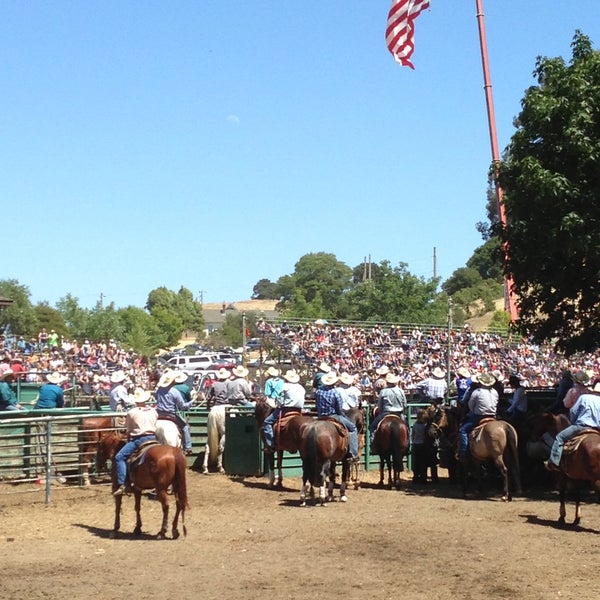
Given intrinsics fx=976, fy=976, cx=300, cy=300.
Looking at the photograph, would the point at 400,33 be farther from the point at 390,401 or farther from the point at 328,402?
the point at 328,402

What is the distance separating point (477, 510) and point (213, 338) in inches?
3244

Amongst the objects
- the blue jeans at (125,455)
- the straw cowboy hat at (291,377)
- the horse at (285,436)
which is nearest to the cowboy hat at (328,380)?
the horse at (285,436)

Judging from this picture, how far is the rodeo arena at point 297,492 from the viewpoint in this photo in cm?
1052

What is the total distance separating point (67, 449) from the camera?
57.8ft

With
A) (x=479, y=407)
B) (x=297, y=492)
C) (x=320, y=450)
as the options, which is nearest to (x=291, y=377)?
(x=297, y=492)

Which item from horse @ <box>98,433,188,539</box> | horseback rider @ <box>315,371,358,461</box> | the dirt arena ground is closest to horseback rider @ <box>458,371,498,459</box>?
the dirt arena ground

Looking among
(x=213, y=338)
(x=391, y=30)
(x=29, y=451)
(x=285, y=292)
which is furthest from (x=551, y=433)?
(x=285, y=292)

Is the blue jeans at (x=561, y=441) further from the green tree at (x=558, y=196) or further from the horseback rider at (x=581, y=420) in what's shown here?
the green tree at (x=558, y=196)

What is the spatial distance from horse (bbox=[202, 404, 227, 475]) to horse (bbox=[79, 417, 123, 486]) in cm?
315

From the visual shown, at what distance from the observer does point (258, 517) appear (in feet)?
48.3

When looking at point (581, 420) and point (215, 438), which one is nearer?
point (581, 420)

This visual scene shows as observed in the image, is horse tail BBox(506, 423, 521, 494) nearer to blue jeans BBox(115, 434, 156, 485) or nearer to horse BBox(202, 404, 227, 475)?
horse BBox(202, 404, 227, 475)

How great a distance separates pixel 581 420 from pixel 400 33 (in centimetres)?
1500

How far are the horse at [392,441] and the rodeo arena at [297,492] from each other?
30 mm
